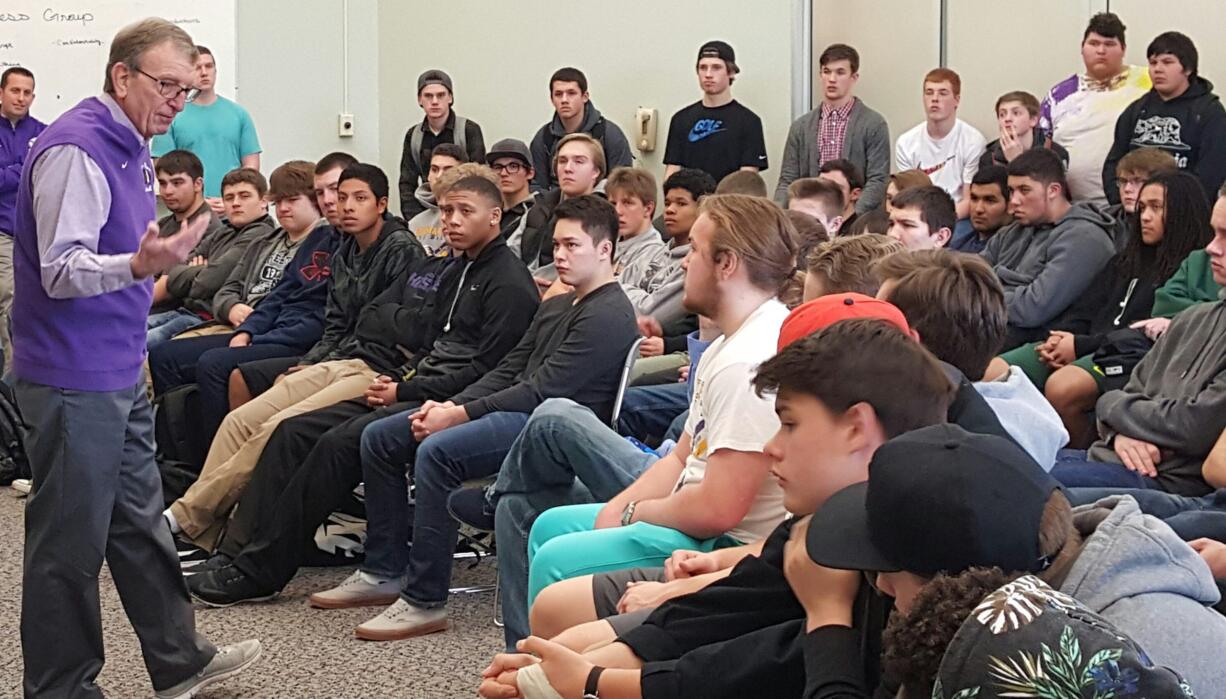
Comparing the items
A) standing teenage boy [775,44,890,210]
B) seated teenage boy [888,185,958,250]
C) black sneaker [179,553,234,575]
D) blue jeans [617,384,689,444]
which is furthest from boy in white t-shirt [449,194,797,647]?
standing teenage boy [775,44,890,210]

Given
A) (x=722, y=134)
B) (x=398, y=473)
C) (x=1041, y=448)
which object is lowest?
(x=398, y=473)

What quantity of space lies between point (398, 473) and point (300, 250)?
176 cm

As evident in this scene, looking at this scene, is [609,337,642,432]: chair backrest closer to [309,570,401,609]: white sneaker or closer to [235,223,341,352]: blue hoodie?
[309,570,401,609]: white sneaker

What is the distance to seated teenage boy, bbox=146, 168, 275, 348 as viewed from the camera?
5957 mm

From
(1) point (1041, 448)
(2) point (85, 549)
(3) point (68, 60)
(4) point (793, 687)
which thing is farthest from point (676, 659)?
(3) point (68, 60)

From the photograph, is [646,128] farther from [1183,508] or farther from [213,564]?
[1183,508]

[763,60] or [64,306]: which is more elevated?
[763,60]

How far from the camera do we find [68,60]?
311 inches

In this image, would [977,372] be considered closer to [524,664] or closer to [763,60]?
[524,664]

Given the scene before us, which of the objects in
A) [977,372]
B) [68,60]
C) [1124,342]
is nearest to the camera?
[977,372]

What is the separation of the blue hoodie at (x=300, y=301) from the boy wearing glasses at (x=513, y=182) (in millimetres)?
772

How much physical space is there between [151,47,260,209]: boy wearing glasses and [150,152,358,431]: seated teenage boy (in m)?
2.25

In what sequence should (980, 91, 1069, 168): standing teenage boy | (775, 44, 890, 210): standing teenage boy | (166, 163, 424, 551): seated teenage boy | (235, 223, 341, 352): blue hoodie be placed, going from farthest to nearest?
1. (775, 44, 890, 210): standing teenage boy
2. (980, 91, 1069, 168): standing teenage boy
3. (235, 223, 341, 352): blue hoodie
4. (166, 163, 424, 551): seated teenage boy

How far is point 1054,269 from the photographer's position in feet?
14.3
